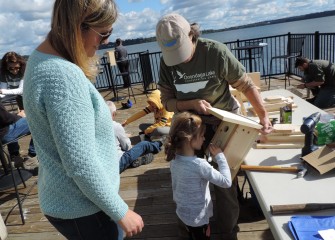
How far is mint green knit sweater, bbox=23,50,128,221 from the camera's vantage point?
2.86 ft

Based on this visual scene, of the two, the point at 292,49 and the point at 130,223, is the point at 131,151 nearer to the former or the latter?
the point at 130,223

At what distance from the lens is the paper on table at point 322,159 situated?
1.49 metres

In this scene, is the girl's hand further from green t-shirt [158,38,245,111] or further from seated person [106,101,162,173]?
seated person [106,101,162,173]

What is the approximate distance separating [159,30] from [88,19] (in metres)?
0.84

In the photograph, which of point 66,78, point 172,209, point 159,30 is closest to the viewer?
point 66,78

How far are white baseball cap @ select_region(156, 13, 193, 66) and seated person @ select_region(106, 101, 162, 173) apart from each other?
2.04m

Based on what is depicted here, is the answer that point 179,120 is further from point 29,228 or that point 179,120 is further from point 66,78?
point 29,228

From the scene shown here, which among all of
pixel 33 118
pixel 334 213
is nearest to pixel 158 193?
pixel 334 213

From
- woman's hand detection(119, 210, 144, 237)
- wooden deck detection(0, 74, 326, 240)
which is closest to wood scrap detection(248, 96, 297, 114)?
wooden deck detection(0, 74, 326, 240)

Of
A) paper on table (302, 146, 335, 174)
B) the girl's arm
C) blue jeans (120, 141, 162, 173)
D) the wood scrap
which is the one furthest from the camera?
blue jeans (120, 141, 162, 173)

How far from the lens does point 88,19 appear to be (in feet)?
3.04

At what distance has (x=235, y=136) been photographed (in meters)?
1.75

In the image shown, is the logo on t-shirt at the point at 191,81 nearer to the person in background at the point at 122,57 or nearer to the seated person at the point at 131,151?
the seated person at the point at 131,151

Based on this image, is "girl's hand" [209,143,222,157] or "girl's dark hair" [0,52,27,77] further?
"girl's dark hair" [0,52,27,77]
